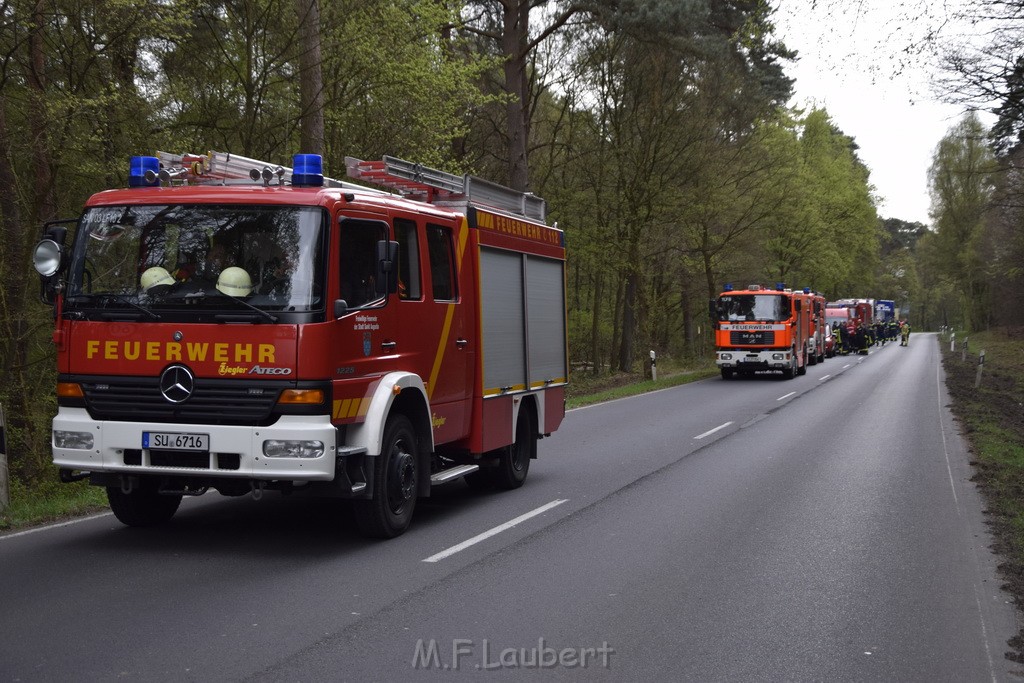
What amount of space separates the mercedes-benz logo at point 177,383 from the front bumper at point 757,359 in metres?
27.8

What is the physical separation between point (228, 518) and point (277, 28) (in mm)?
11436

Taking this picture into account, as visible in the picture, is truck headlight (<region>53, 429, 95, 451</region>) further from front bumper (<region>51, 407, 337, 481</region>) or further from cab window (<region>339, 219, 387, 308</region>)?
cab window (<region>339, 219, 387, 308</region>)

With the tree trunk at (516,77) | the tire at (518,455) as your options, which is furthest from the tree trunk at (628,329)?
the tire at (518,455)

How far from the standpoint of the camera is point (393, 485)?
8398 mm

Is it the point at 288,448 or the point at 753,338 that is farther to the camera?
the point at 753,338

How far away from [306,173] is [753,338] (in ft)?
89.1

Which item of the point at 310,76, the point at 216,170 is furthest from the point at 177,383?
the point at 310,76

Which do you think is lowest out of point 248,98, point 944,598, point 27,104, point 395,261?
point 944,598

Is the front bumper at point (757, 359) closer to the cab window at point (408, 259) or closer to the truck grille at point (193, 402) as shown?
the cab window at point (408, 259)

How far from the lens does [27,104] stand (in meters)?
13.0

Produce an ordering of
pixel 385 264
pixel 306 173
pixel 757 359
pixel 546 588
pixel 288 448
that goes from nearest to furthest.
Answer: pixel 546 588 → pixel 288 448 → pixel 385 264 → pixel 306 173 → pixel 757 359

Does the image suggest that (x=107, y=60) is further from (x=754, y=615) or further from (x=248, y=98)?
(x=754, y=615)

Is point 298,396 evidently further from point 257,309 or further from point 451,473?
point 451,473

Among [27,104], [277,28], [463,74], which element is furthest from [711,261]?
[27,104]
